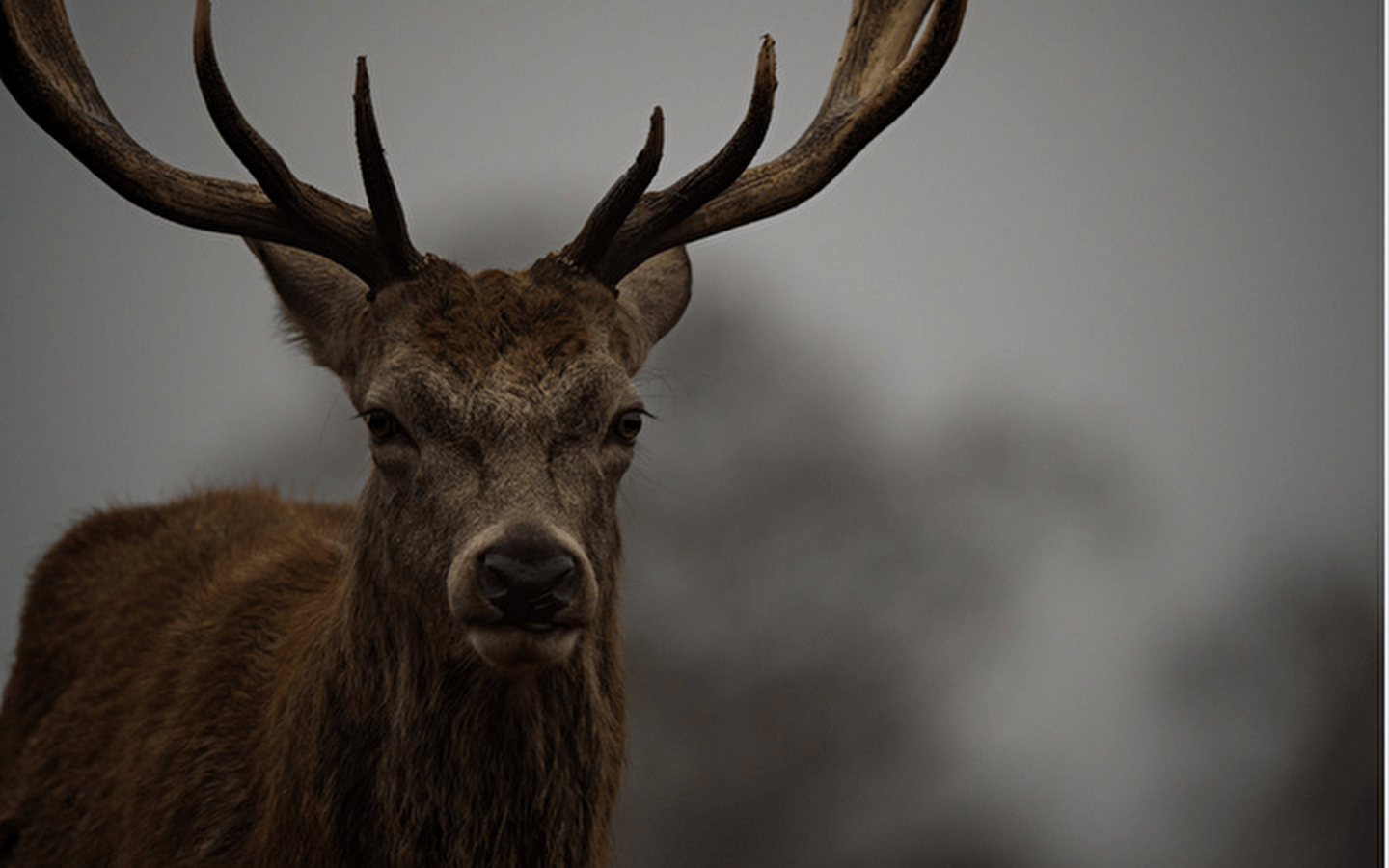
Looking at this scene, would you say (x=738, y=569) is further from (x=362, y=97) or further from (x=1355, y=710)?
(x=362, y=97)

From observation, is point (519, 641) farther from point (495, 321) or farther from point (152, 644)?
point (152, 644)

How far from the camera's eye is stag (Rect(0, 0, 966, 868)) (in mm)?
1950

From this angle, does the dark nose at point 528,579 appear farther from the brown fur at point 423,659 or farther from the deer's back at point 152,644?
the deer's back at point 152,644

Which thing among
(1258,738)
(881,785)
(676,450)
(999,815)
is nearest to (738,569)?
(676,450)

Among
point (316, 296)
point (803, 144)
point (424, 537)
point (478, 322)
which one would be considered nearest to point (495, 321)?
point (478, 322)

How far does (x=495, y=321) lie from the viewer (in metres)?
2.09

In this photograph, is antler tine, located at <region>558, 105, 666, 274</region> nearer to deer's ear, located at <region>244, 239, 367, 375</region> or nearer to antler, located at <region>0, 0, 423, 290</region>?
antler, located at <region>0, 0, 423, 290</region>

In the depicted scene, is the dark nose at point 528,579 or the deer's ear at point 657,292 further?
the deer's ear at point 657,292

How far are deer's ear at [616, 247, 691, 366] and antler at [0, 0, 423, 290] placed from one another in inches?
22.4

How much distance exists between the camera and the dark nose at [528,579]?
68.5 inches

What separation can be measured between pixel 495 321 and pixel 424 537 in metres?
0.41

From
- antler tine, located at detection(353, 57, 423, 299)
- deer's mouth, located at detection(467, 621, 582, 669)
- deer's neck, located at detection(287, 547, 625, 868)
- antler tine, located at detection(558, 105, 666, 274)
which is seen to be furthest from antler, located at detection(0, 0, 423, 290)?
deer's mouth, located at detection(467, 621, 582, 669)

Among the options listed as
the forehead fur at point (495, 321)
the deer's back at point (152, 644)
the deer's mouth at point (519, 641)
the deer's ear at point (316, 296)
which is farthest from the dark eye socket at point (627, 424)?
the deer's back at point (152, 644)

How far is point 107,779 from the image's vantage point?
267 centimetres
